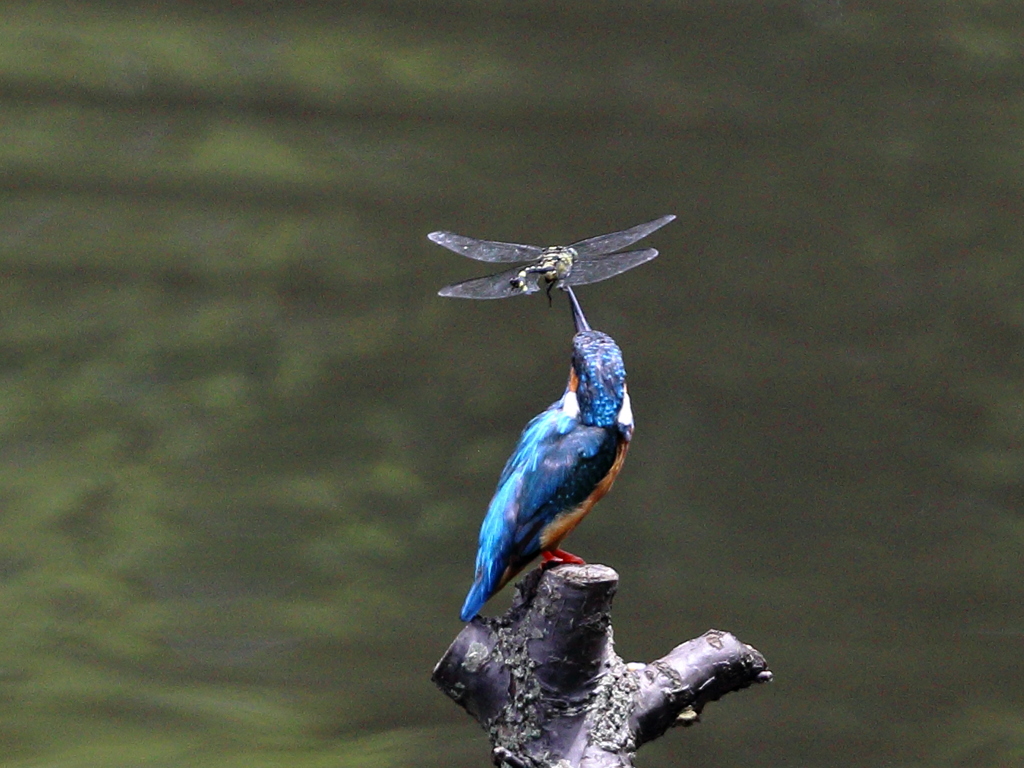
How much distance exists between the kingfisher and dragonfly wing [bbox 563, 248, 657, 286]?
0.08 m

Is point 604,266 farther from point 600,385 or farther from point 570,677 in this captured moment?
point 570,677

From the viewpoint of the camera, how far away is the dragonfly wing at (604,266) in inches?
64.6

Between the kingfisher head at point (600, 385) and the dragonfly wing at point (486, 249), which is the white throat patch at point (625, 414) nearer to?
the kingfisher head at point (600, 385)

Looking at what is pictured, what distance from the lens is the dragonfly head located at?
5.00 feet

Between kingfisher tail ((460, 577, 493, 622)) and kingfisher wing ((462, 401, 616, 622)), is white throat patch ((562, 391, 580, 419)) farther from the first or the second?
kingfisher tail ((460, 577, 493, 622))

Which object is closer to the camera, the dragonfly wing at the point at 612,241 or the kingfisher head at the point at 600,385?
the kingfisher head at the point at 600,385

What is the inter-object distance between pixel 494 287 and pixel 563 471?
242mm

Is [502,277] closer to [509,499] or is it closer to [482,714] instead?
[509,499]

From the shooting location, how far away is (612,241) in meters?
1.66

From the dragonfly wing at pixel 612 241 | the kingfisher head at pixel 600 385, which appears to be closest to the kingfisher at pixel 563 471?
the kingfisher head at pixel 600 385

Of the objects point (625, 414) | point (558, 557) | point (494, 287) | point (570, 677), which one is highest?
point (494, 287)

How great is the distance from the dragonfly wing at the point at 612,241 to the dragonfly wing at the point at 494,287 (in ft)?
0.23

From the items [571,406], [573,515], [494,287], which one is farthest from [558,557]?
[494,287]

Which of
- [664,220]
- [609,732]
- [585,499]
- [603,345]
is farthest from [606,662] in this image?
[664,220]
